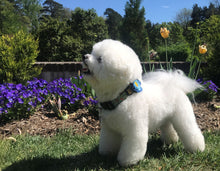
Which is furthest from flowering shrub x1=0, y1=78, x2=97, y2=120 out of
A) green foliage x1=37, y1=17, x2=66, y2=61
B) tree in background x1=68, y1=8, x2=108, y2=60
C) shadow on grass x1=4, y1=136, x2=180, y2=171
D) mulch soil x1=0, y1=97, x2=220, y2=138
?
tree in background x1=68, y1=8, x2=108, y2=60

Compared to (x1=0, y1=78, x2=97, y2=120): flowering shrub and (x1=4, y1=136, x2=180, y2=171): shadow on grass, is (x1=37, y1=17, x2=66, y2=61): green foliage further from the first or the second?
(x1=4, y1=136, x2=180, y2=171): shadow on grass

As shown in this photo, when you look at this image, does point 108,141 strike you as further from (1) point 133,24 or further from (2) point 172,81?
(1) point 133,24

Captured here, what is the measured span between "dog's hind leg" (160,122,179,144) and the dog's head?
111 centimetres

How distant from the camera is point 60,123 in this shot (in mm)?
3504

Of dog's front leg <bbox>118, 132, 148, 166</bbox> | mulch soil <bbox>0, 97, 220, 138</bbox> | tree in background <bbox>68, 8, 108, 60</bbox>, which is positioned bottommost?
mulch soil <bbox>0, 97, 220, 138</bbox>

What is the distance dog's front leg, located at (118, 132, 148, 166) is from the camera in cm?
204

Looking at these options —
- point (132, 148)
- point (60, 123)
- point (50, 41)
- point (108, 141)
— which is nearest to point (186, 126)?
point (132, 148)

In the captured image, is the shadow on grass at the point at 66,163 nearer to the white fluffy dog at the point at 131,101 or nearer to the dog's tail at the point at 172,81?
the white fluffy dog at the point at 131,101

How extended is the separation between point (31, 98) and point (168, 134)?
2541 mm

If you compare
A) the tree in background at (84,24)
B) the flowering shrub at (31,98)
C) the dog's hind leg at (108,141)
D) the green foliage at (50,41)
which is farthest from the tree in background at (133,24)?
the dog's hind leg at (108,141)

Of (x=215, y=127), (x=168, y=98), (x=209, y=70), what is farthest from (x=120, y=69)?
(x=209, y=70)

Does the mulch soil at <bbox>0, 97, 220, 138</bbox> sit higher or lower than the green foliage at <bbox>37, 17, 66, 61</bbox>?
lower

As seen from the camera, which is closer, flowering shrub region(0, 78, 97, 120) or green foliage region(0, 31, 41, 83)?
flowering shrub region(0, 78, 97, 120)

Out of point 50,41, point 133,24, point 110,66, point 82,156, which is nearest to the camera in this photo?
point 110,66
